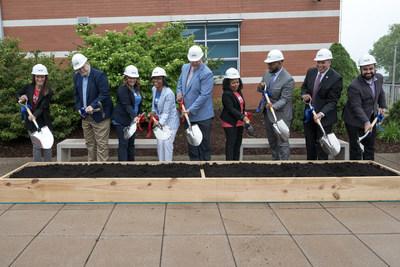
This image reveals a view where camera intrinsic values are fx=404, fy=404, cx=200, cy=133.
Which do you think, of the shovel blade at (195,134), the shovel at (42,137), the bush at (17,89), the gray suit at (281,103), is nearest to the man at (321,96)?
the gray suit at (281,103)

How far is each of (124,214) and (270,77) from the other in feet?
11.0

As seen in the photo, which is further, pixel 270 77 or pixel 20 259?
pixel 270 77

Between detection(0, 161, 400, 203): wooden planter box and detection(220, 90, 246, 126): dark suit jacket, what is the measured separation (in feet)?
5.29

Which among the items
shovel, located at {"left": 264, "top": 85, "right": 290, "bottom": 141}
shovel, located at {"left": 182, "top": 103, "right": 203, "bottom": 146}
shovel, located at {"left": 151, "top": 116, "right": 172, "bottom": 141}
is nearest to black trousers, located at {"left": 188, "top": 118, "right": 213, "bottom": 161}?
shovel, located at {"left": 182, "top": 103, "right": 203, "bottom": 146}

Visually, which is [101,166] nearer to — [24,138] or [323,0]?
[24,138]

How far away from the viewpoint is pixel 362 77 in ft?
20.7

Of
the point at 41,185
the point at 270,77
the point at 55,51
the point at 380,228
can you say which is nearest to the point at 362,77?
the point at 270,77

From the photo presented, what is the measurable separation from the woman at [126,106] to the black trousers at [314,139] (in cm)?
284

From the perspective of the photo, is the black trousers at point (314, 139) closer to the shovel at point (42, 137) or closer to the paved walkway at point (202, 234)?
the paved walkway at point (202, 234)

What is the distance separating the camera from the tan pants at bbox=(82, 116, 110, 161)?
670 centimetres

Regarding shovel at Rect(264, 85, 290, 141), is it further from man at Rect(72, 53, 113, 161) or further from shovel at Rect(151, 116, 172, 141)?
man at Rect(72, 53, 113, 161)

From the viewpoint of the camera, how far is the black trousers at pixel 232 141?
6676 mm

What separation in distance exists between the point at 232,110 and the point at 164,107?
1.10 meters

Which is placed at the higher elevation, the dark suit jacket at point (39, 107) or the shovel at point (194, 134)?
the dark suit jacket at point (39, 107)
